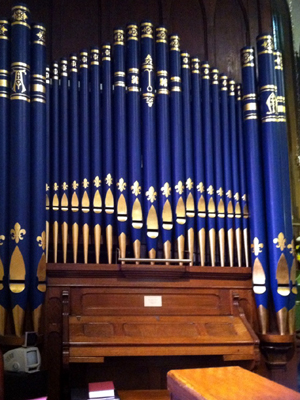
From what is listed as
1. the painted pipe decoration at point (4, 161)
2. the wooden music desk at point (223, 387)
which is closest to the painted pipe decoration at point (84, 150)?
the painted pipe decoration at point (4, 161)

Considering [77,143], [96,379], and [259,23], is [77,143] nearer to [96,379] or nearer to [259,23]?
[96,379]

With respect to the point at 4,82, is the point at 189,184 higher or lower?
lower

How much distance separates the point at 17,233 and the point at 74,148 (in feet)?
2.57

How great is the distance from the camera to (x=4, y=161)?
380 cm

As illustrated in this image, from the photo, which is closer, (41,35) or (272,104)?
(41,35)

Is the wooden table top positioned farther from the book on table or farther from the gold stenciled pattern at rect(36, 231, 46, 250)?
the gold stenciled pattern at rect(36, 231, 46, 250)

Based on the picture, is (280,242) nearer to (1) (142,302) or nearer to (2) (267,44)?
(1) (142,302)

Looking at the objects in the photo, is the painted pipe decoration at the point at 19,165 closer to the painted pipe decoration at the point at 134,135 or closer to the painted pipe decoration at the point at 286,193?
the painted pipe decoration at the point at 134,135

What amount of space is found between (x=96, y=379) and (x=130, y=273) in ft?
2.51

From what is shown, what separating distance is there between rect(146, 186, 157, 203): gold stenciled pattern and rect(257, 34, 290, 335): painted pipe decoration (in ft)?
2.92

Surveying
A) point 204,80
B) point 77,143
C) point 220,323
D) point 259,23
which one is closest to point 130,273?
point 220,323

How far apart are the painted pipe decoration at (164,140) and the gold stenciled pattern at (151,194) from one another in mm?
53

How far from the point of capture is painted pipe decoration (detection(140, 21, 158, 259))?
13.3 ft

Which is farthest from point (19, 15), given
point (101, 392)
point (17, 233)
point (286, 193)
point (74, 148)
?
point (101, 392)
